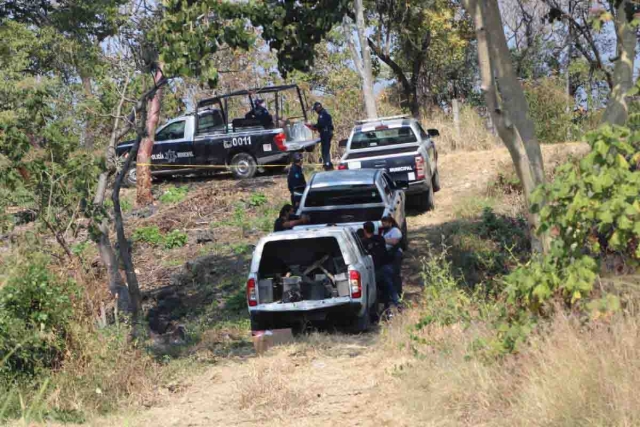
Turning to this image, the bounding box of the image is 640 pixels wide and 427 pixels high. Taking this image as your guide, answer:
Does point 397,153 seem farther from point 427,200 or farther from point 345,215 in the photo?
point 345,215

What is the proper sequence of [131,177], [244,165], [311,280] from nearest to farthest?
[311,280]
[244,165]
[131,177]

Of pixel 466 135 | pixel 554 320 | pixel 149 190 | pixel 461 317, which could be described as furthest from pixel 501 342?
pixel 466 135

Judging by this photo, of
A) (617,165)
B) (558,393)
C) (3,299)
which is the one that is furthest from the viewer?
(3,299)

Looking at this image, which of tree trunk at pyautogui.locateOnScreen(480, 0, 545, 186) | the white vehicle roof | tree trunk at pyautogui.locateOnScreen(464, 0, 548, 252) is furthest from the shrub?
tree trunk at pyautogui.locateOnScreen(480, 0, 545, 186)

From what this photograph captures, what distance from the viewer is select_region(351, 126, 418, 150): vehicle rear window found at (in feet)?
66.6

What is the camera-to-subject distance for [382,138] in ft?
66.8

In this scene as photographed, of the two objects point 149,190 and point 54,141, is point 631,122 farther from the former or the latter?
point 149,190

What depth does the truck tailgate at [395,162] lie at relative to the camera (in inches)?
751

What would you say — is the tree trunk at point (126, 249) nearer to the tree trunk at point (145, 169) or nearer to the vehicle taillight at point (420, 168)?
the vehicle taillight at point (420, 168)

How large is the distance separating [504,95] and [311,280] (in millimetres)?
3574

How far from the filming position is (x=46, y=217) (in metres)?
12.4

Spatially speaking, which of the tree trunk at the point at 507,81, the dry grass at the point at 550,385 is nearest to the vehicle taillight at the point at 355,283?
the tree trunk at the point at 507,81

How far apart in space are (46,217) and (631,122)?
7.84 m

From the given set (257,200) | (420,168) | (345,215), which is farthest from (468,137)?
(345,215)
